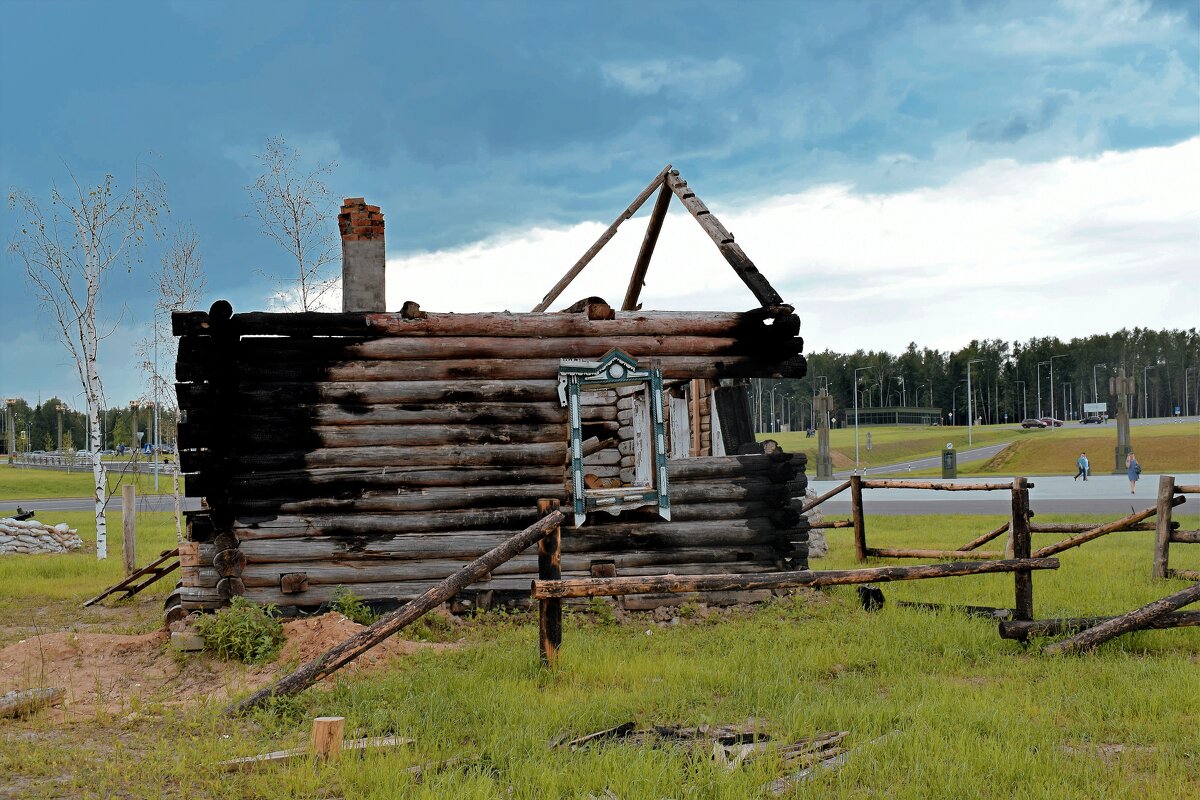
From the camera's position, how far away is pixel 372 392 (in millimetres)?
11000

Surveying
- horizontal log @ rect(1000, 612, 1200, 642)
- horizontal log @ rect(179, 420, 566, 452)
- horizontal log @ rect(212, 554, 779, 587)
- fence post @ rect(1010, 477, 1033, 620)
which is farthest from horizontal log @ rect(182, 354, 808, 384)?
horizontal log @ rect(1000, 612, 1200, 642)

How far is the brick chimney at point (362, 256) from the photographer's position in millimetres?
11617

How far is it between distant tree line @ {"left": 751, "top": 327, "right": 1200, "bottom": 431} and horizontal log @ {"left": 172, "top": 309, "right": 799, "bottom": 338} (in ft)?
366

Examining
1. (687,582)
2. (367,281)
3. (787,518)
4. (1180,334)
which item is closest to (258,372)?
(367,281)

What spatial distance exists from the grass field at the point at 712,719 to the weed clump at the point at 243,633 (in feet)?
6.14

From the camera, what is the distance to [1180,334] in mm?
133250

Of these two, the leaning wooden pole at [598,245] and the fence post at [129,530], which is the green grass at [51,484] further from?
the leaning wooden pole at [598,245]

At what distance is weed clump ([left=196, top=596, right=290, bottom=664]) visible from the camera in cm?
938

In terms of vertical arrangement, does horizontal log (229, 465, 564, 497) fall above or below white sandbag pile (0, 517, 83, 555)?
above

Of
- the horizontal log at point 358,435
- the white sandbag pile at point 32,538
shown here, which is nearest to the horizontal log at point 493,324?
the horizontal log at point 358,435

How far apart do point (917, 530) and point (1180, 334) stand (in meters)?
136

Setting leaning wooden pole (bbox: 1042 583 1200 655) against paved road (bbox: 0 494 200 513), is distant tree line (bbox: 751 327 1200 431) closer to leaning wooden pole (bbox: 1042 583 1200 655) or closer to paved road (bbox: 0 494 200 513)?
paved road (bbox: 0 494 200 513)

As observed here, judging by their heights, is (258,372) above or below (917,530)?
above

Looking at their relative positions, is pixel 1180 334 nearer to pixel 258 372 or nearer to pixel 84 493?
pixel 84 493
